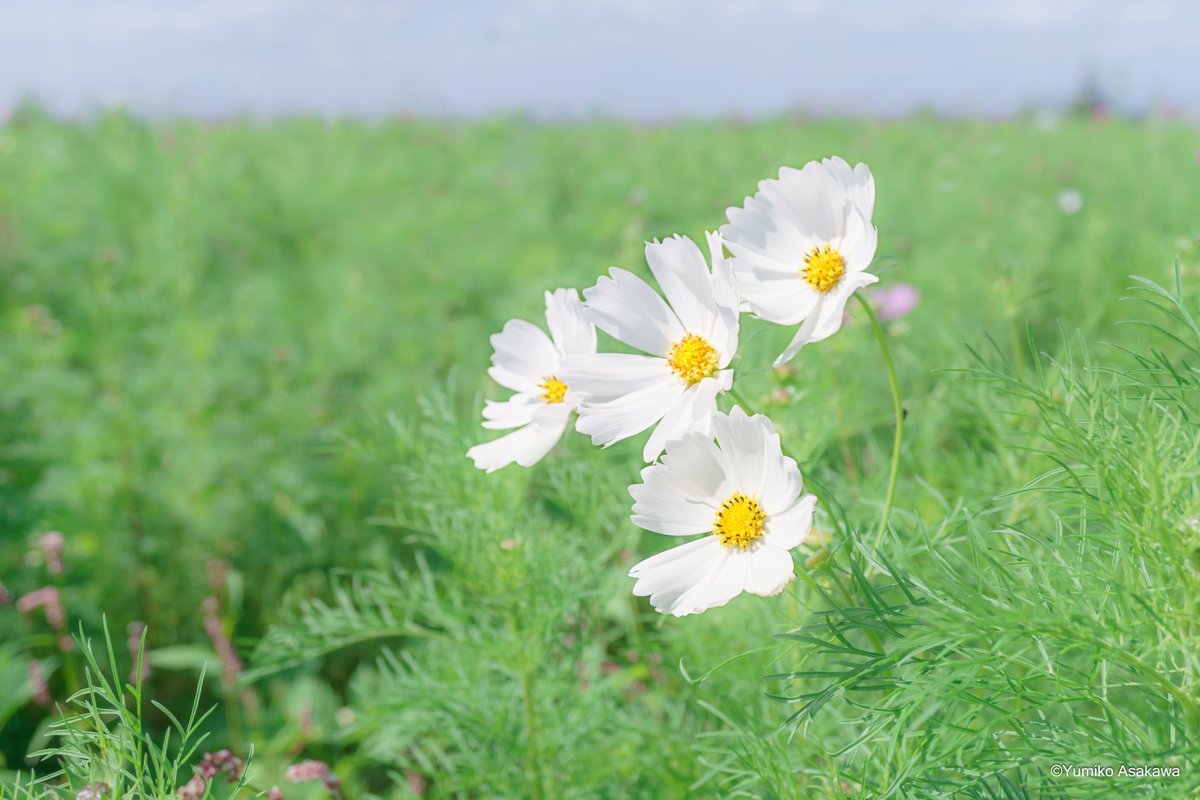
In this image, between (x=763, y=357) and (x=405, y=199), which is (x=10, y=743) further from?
(x=405, y=199)

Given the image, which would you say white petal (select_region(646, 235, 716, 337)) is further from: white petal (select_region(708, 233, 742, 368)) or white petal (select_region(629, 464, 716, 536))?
white petal (select_region(629, 464, 716, 536))

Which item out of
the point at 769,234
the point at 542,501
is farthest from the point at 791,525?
the point at 542,501

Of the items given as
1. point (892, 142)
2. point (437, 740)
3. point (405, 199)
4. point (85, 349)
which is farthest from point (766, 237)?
point (892, 142)

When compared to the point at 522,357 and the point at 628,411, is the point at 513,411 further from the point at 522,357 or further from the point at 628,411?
the point at 628,411

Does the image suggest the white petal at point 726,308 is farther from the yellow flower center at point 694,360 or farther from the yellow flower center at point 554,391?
the yellow flower center at point 554,391

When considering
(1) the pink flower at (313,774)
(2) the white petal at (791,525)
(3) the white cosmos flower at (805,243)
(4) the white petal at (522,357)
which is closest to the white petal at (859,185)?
(3) the white cosmos flower at (805,243)

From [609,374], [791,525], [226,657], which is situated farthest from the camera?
[226,657]
